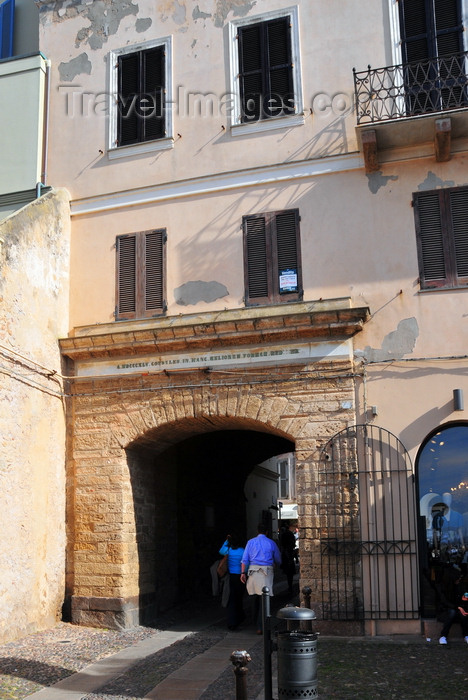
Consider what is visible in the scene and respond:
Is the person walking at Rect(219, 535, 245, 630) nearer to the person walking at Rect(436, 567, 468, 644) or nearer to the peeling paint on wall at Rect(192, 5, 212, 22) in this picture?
the person walking at Rect(436, 567, 468, 644)

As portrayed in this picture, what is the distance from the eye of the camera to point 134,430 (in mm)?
12250

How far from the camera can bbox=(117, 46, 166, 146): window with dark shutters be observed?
1319cm

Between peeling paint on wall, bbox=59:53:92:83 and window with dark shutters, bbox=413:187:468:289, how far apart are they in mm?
6306

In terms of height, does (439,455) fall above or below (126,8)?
below

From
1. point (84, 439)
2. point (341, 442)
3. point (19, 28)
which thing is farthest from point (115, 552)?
point (19, 28)

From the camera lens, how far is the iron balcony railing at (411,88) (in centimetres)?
1134

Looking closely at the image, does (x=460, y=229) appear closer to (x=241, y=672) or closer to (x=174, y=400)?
(x=174, y=400)

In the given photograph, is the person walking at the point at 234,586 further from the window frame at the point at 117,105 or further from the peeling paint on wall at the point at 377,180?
the window frame at the point at 117,105

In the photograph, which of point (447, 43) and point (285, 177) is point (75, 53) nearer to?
point (285, 177)

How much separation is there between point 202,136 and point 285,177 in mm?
1626

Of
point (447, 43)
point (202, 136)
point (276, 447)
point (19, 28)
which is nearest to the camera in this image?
point (447, 43)

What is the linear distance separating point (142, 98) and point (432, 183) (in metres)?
5.13

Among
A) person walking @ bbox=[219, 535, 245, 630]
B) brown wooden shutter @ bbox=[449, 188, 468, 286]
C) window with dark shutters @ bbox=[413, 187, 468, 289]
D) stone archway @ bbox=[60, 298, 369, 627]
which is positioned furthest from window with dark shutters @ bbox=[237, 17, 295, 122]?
person walking @ bbox=[219, 535, 245, 630]

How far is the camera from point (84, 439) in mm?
12492
